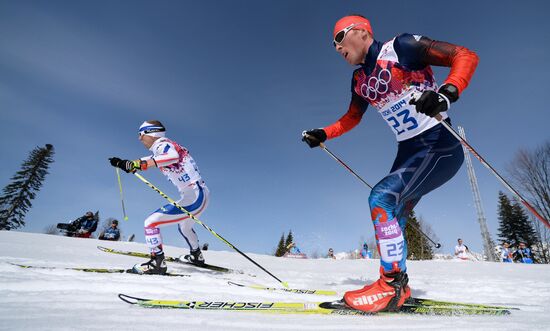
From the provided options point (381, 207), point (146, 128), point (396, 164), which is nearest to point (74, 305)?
point (381, 207)

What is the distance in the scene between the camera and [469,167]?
17.8 meters

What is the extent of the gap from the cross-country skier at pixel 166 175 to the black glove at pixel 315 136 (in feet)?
8.71

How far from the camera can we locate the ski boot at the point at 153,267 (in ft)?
15.0

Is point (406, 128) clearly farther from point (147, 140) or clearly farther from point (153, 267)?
point (147, 140)

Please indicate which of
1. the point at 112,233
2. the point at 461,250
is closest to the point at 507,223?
the point at 461,250

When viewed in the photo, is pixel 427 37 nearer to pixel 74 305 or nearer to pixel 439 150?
pixel 439 150

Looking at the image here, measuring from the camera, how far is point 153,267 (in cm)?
470

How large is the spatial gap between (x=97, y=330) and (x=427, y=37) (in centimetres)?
318

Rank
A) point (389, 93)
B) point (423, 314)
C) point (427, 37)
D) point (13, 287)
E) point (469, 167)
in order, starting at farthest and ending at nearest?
point (469, 167) < point (389, 93) < point (427, 37) < point (13, 287) < point (423, 314)

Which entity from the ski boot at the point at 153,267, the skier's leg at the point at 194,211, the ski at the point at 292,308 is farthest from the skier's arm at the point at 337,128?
the ski boot at the point at 153,267

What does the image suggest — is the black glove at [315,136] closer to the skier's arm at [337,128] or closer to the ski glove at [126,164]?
the skier's arm at [337,128]

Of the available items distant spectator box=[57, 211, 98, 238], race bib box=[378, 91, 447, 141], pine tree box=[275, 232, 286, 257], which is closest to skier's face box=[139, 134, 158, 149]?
race bib box=[378, 91, 447, 141]

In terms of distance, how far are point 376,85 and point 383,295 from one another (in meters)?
1.94

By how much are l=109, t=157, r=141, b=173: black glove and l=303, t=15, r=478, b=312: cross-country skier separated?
3.61 metres
